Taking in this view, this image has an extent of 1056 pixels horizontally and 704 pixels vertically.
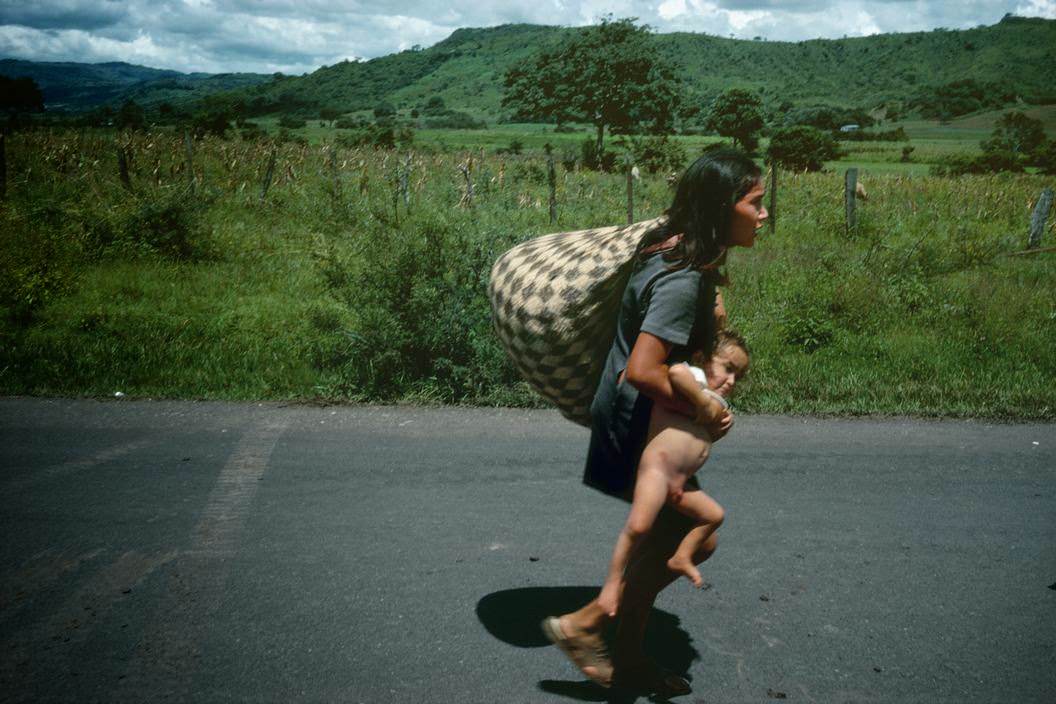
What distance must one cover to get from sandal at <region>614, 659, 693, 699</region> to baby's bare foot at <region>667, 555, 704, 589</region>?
0.55 metres

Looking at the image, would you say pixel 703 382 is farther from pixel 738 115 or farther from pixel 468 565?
pixel 738 115

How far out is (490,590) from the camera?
3471mm

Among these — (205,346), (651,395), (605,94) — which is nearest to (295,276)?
(205,346)

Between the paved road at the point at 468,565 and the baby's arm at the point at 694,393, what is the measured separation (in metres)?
1.10

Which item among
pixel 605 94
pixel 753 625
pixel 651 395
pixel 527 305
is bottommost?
pixel 753 625

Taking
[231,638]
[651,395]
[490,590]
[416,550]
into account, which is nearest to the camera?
[651,395]

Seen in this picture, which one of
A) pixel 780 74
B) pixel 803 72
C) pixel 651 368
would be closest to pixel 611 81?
pixel 651 368

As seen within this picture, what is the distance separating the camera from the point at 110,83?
115 m

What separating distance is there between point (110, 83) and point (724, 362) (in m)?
132

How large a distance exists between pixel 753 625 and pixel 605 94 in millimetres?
51051

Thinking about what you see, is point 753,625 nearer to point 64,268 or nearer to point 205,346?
point 205,346

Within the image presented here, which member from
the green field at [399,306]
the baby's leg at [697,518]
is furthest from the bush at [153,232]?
the baby's leg at [697,518]

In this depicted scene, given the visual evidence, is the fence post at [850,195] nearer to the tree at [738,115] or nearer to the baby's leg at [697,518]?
the baby's leg at [697,518]

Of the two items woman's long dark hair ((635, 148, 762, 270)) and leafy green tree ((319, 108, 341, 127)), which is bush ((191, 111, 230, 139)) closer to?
woman's long dark hair ((635, 148, 762, 270))
